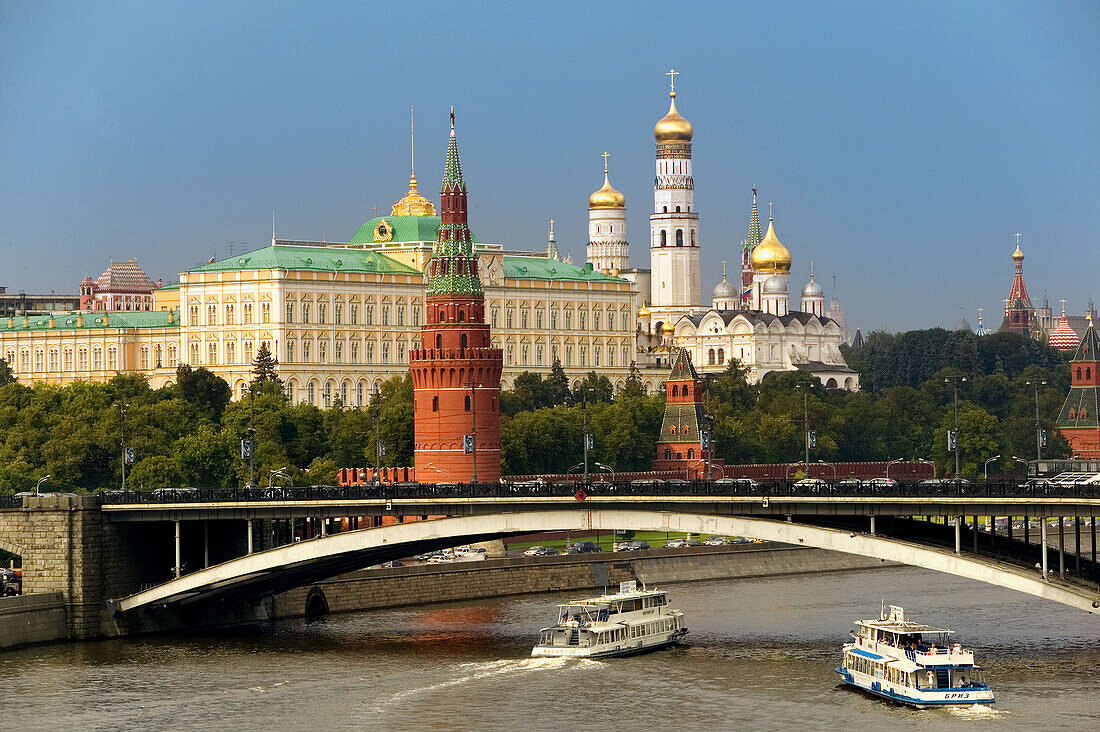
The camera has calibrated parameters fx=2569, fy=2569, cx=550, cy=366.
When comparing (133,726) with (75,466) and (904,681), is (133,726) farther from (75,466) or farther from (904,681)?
(75,466)

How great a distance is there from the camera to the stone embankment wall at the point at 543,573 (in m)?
112

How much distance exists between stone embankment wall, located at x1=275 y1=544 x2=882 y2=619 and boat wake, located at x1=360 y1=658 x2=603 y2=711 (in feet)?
63.5

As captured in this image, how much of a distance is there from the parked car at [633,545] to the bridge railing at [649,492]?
32565mm

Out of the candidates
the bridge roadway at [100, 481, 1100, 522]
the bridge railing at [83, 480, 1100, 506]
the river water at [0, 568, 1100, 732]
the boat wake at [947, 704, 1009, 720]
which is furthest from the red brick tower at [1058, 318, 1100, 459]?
the boat wake at [947, 704, 1009, 720]

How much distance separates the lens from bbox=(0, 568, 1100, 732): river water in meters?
78.9

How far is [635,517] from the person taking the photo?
9275 centimetres

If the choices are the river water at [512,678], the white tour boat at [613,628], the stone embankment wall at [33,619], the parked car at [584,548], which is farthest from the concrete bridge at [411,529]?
the parked car at [584,548]

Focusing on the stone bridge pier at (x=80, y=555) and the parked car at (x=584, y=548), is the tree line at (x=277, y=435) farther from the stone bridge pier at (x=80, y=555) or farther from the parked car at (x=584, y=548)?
the stone bridge pier at (x=80, y=555)

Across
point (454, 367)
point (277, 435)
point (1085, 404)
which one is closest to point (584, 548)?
point (454, 367)

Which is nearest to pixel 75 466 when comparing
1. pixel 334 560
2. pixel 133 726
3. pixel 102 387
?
pixel 102 387

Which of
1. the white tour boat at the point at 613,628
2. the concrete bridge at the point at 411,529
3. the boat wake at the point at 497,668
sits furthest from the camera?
the white tour boat at the point at 613,628

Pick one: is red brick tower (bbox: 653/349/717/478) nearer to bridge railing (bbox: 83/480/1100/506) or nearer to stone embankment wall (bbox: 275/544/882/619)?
stone embankment wall (bbox: 275/544/882/619)

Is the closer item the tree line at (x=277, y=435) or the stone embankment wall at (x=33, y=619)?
the stone embankment wall at (x=33, y=619)

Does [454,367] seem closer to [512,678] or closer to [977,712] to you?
[512,678]
